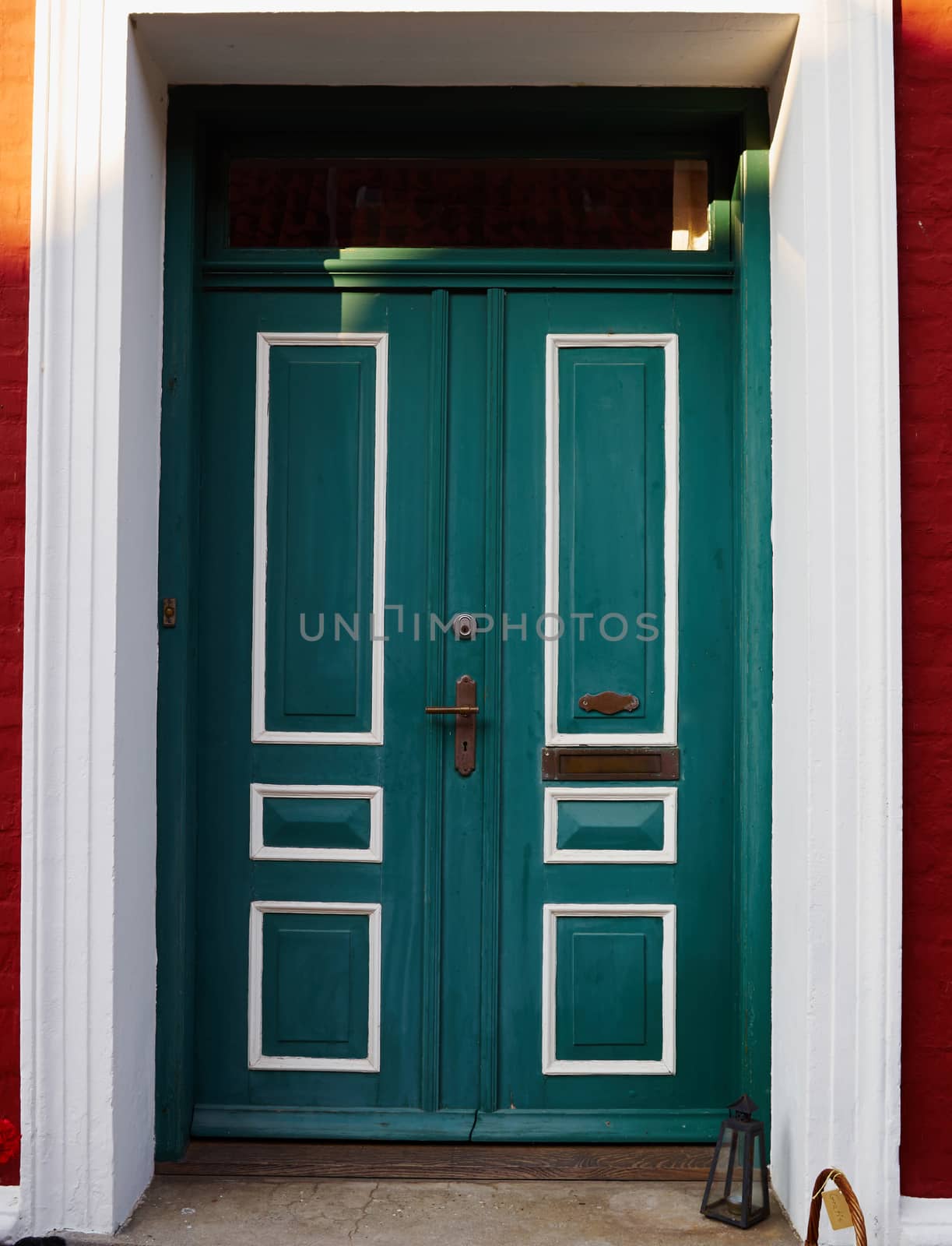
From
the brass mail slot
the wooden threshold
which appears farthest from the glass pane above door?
the wooden threshold

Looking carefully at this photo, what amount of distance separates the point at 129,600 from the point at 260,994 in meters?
1.19

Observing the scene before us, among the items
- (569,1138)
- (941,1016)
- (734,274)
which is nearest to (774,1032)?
(941,1016)

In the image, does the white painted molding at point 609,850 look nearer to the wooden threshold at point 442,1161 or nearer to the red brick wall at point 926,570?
the red brick wall at point 926,570

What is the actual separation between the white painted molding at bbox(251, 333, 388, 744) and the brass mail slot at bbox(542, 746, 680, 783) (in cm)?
50

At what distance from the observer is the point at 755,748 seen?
2912mm

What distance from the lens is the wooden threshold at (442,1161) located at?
2914mm

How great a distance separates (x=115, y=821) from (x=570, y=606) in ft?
4.41

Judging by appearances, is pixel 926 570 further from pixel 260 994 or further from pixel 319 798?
pixel 260 994

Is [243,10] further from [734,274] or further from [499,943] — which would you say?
[499,943]

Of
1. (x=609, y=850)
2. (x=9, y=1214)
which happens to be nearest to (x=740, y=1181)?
(x=609, y=850)

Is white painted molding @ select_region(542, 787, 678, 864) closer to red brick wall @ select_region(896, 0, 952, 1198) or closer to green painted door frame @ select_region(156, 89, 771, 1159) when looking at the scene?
green painted door frame @ select_region(156, 89, 771, 1159)

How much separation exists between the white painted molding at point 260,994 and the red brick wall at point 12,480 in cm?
64

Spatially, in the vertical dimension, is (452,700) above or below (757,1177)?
above

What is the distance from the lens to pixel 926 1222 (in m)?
2.61
